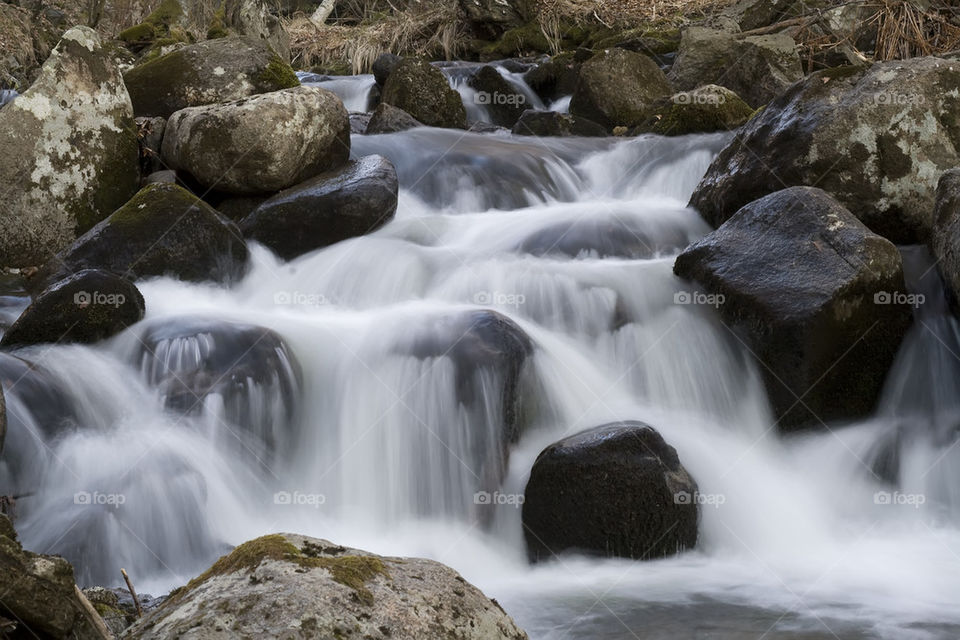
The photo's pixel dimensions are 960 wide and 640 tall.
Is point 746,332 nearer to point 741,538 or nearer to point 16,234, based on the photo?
point 741,538

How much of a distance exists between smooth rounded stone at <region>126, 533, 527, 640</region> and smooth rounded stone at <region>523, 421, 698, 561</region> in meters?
1.95

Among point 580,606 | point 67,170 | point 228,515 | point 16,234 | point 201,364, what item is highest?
point 67,170

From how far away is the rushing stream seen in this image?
14.1 feet

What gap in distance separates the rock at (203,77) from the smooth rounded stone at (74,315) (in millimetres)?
3699

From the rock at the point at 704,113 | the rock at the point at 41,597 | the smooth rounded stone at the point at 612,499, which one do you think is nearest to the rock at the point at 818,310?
the smooth rounded stone at the point at 612,499

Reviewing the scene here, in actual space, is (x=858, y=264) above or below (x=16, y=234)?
below

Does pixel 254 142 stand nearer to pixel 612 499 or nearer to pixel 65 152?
pixel 65 152

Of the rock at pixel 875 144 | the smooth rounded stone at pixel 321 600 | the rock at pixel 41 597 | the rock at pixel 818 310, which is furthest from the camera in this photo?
the rock at pixel 875 144

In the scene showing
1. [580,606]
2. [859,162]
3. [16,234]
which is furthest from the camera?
[16,234]

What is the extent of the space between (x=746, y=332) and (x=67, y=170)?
17.6 feet

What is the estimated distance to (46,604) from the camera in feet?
8.25

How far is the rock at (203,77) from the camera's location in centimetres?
914

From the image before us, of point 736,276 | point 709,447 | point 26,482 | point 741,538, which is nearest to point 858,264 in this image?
point 736,276

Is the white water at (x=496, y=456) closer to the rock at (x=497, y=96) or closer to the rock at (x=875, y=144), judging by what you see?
the rock at (x=875, y=144)
